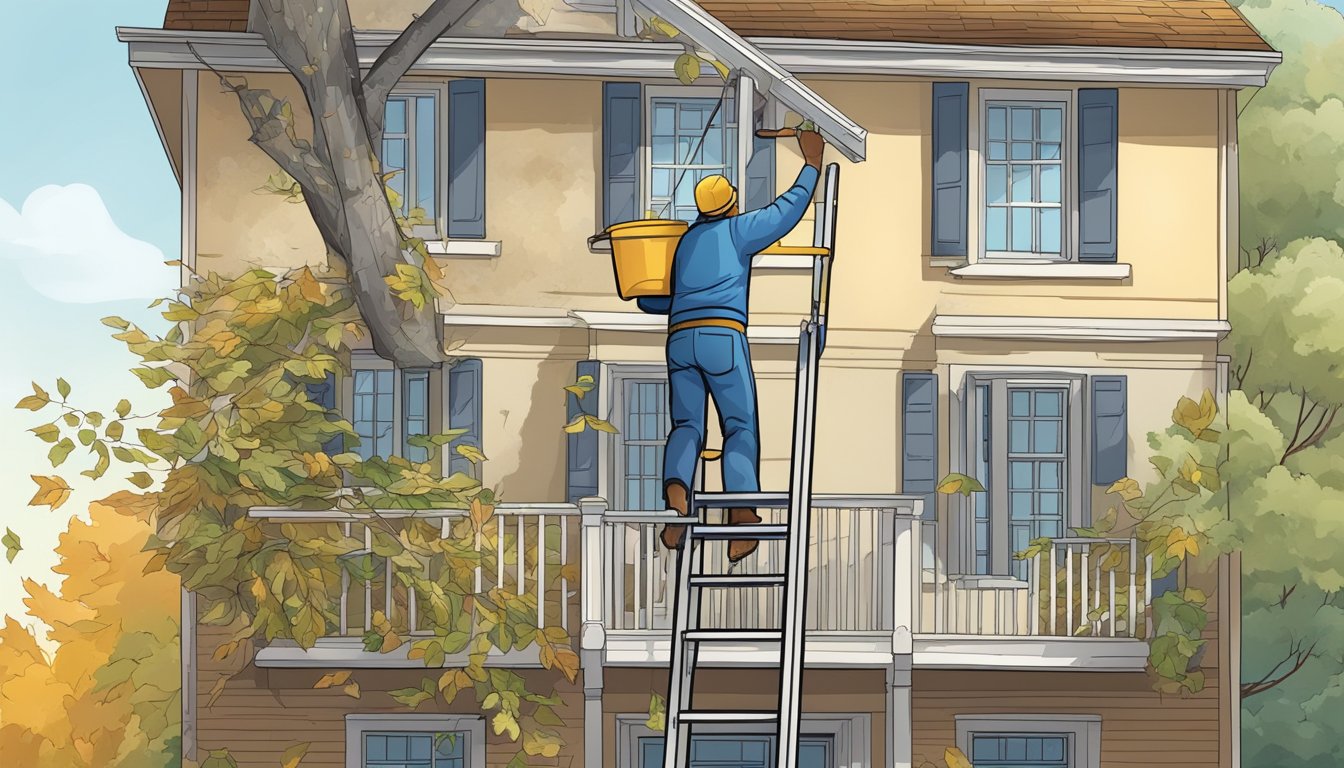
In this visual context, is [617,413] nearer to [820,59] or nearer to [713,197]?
[820,59]

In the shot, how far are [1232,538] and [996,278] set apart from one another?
7.52 feet

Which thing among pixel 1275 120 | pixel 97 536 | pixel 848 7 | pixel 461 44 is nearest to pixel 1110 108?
pixel 848 7

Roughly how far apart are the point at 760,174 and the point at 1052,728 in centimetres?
414

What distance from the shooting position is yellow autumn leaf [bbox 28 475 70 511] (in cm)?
917

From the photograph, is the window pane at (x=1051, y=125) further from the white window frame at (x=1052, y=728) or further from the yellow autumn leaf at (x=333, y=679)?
the yellow autumn leaf at (x=333, y=679)

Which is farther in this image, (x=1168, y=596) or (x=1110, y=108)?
(x=1110, y=108)

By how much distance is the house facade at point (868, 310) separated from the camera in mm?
10781

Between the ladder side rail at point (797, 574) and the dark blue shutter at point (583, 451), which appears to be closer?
the ladder side rail at point (797, 574)

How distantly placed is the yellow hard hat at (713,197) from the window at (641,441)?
8.99 ft

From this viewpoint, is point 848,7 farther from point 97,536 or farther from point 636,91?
point 97,536

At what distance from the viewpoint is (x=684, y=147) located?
37.2ft

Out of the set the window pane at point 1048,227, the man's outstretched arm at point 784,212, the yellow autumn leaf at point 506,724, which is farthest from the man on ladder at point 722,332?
the window pane at point 1048,227

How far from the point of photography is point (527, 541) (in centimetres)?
1062

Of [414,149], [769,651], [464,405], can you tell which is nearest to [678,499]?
[769,651]
